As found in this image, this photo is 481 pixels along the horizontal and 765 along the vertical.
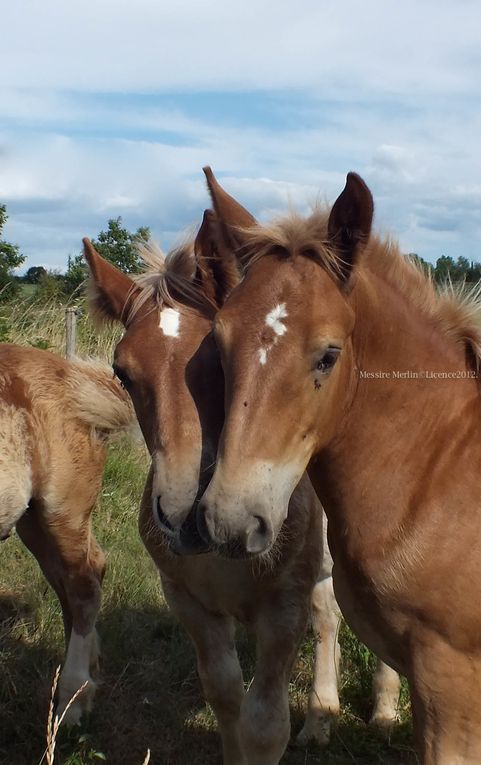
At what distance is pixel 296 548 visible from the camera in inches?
133

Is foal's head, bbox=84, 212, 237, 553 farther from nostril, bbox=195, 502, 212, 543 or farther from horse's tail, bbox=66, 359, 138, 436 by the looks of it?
horse's tail, bbox=66, 359, 138, 436

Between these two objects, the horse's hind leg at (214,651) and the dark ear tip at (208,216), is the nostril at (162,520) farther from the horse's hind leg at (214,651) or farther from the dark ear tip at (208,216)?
the dark ear tip at (208,216)

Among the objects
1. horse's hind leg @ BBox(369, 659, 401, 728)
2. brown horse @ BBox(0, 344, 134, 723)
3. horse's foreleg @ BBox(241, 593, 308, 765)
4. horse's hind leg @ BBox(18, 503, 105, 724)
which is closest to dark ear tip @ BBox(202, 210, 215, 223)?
horse's foreleg @ BBox(241, 593, 308, 765)

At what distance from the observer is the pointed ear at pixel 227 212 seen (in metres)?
2.98

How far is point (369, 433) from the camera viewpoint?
2.81 metres

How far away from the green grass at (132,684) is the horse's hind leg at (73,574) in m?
0.16

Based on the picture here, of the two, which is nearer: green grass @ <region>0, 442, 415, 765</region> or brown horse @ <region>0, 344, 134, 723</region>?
green grass @ <region>0, 442, 415, 765</region>

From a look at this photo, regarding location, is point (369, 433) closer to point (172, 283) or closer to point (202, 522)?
point (202, 522)

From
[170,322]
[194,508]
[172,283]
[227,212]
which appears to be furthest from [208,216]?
[194,508]

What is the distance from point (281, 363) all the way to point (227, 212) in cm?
82

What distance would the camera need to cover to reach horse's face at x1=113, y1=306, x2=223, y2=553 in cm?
275

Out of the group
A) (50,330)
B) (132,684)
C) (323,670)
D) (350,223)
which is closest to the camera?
(350,223)

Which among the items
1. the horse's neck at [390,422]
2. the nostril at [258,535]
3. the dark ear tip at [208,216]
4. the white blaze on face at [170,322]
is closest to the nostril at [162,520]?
the nostril at [258,535]

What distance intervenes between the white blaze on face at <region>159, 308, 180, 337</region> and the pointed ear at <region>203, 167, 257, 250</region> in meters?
0.38
